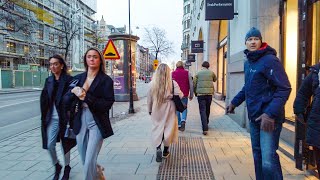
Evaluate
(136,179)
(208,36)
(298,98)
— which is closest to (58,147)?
(136,179)

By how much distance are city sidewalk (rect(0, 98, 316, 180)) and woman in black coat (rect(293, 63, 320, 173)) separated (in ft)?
5.43

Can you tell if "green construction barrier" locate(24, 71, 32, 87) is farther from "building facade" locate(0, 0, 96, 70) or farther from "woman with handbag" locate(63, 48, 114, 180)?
"woman with handbag" locate(63, 48, 114, 180)

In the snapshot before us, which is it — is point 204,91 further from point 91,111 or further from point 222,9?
point 91,111

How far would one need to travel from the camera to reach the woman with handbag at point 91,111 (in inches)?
152

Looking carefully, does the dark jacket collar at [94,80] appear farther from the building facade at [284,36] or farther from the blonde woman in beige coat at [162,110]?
the building facade at [284,36]

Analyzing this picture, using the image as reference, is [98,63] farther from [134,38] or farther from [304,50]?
[134,38]

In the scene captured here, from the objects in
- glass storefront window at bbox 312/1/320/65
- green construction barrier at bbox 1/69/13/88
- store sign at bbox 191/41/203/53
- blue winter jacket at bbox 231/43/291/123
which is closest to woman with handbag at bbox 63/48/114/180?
blue winter jacket at bbox 231/43/291/123

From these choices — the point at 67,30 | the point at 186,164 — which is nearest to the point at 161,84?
the point at 186,164

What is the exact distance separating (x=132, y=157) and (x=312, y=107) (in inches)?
142

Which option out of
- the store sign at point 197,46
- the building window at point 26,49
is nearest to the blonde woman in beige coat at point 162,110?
the store sign at point 197,46

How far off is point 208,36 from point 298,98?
19109 millimetres

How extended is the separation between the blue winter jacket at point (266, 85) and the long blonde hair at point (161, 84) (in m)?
2.25

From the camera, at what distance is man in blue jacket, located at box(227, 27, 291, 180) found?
3379 millimetres

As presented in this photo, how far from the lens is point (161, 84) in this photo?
583 cm
